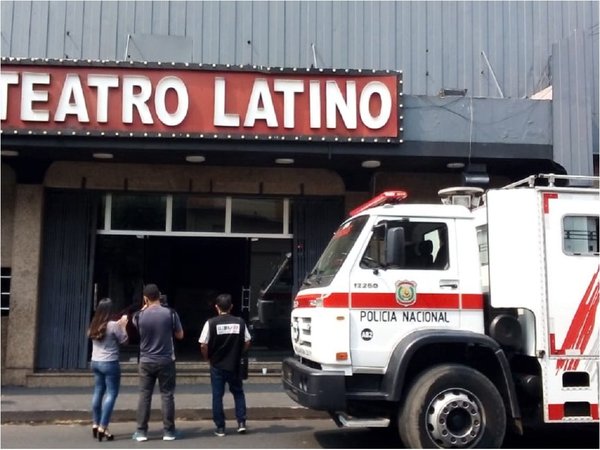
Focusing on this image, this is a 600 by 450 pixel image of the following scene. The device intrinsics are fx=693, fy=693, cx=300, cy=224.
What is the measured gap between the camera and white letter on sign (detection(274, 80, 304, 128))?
10555mm

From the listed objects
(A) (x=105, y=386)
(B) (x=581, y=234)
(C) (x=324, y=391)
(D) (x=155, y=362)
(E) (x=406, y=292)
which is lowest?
(A) (x=105, y=386)

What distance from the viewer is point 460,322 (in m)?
7.27

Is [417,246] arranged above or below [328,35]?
below

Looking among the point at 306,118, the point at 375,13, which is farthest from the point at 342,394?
the point at 375,13

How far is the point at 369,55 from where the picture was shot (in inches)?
502

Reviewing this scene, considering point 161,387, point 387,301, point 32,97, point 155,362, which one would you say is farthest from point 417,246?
point 32,97

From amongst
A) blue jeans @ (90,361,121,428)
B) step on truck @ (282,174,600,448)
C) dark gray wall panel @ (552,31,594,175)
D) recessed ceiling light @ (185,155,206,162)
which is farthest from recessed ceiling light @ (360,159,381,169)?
blue jeans @ (90,361,121,428)

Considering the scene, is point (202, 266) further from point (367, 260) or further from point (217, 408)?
point (367, 260)

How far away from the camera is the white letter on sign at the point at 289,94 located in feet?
34.6

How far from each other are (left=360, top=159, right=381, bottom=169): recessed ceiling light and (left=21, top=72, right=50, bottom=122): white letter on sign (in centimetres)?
505

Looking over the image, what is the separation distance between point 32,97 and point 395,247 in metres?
6.29

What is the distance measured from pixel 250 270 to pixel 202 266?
0.87 m

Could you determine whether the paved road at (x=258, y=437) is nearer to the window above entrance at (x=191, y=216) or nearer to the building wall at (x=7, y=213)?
the building wall at (x=7, y=213)

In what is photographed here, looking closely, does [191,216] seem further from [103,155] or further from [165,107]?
[165,107]
